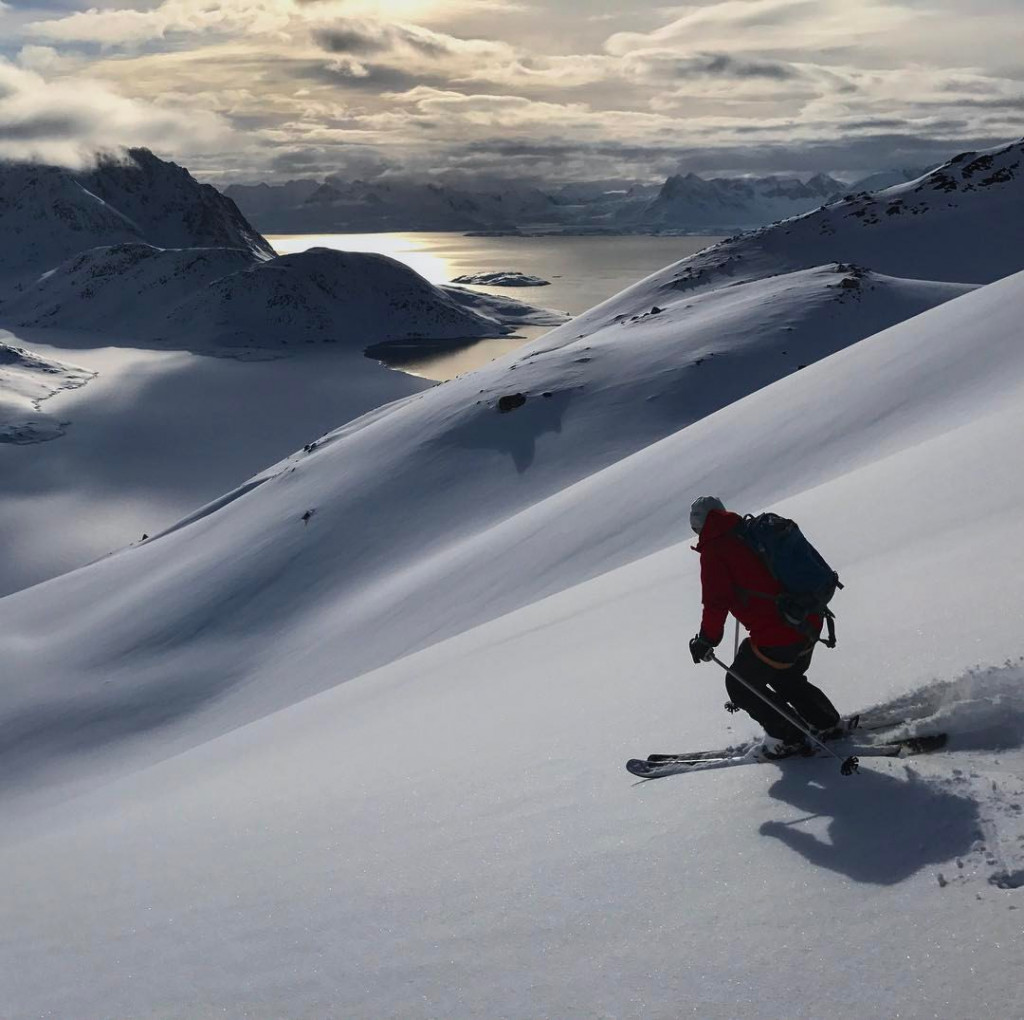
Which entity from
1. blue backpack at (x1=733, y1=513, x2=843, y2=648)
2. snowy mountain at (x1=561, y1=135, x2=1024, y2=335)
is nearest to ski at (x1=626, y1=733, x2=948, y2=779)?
blue backpack at (x1=733, y1=513, x2=843, y2=648)

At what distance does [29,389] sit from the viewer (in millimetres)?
91562

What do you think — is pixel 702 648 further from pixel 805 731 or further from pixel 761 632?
pixel 805 731

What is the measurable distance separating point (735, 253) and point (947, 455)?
6124 centimetres

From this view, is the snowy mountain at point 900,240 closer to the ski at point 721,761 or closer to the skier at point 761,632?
the skier at point 761,632

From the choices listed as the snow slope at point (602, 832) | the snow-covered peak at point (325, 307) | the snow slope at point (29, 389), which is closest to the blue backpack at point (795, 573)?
the snow slope at point (602, 832)

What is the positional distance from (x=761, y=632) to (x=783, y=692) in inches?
12.7

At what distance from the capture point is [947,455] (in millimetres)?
9055

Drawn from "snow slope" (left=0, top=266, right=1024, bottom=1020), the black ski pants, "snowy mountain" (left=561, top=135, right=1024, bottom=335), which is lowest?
"snow slope" (left=0, top=266, right=1024, bottom=1020)

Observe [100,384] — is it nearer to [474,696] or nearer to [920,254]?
[920,254]

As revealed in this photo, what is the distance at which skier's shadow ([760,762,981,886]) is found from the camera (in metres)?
3.65

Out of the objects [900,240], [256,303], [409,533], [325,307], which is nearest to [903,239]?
[900,240]

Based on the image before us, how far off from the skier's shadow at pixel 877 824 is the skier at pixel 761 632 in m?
0.28

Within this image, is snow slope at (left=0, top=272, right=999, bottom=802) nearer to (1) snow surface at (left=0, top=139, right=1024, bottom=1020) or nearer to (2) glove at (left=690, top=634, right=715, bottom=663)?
(1) snow surface at (left=0, top=139, right=1024, bottom=1020)

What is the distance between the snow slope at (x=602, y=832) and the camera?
3447mm
